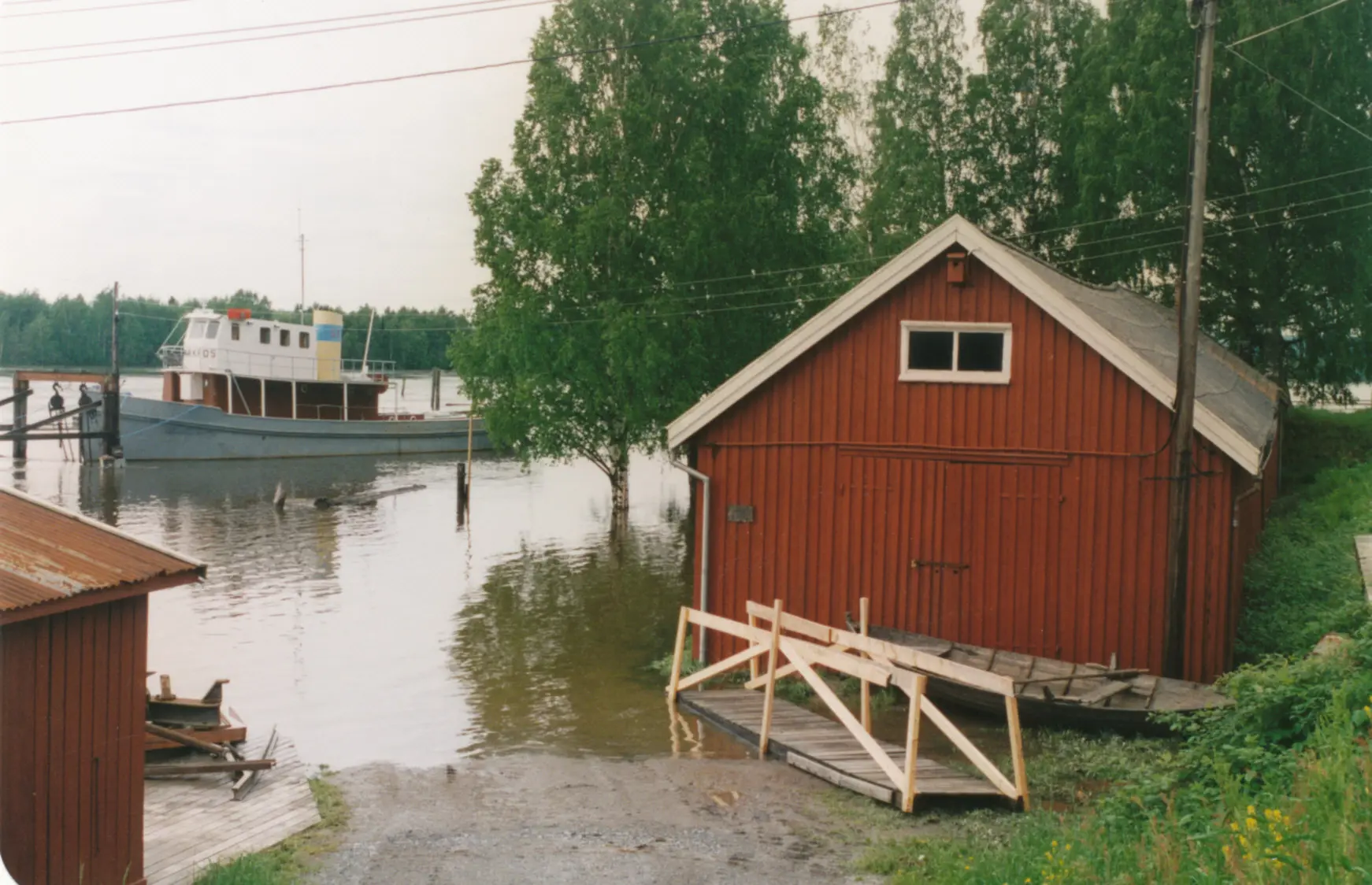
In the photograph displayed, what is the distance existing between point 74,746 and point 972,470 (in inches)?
471

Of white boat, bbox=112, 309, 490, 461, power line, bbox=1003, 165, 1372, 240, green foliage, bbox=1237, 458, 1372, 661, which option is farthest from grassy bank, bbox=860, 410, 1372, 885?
white boat, bbox=112, 309, 490, 461

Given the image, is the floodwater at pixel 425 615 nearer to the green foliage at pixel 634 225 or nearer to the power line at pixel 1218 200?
the green foliage at pixel 634 225

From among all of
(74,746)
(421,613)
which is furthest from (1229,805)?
(421,613)

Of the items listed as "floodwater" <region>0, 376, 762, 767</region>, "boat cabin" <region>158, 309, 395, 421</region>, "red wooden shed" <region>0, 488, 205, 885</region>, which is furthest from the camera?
"boat cabin" <region>158, 309, 395, 421</region>

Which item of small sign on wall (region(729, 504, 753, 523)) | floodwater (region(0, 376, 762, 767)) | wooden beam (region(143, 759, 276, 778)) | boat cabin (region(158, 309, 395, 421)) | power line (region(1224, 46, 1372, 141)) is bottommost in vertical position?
floodwater (region(0, 376, 762, 767))

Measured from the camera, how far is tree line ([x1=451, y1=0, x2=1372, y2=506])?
105 feet

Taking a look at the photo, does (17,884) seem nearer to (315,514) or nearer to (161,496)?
(315,514)

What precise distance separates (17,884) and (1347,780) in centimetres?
842

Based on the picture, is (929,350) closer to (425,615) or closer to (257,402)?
(425,615)

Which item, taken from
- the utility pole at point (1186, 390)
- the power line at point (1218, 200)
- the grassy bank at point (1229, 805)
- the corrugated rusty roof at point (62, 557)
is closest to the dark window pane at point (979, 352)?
the utility pole at point (1186, 390)

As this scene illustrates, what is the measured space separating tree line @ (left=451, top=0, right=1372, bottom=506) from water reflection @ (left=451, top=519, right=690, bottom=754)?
18.7 feet

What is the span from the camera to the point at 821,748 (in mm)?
13539

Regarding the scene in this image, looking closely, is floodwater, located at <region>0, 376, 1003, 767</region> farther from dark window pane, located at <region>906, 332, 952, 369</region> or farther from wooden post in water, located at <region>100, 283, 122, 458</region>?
dark window pane, located at <region>906, 332, 952, 369</region>

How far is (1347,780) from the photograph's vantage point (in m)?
6.91
